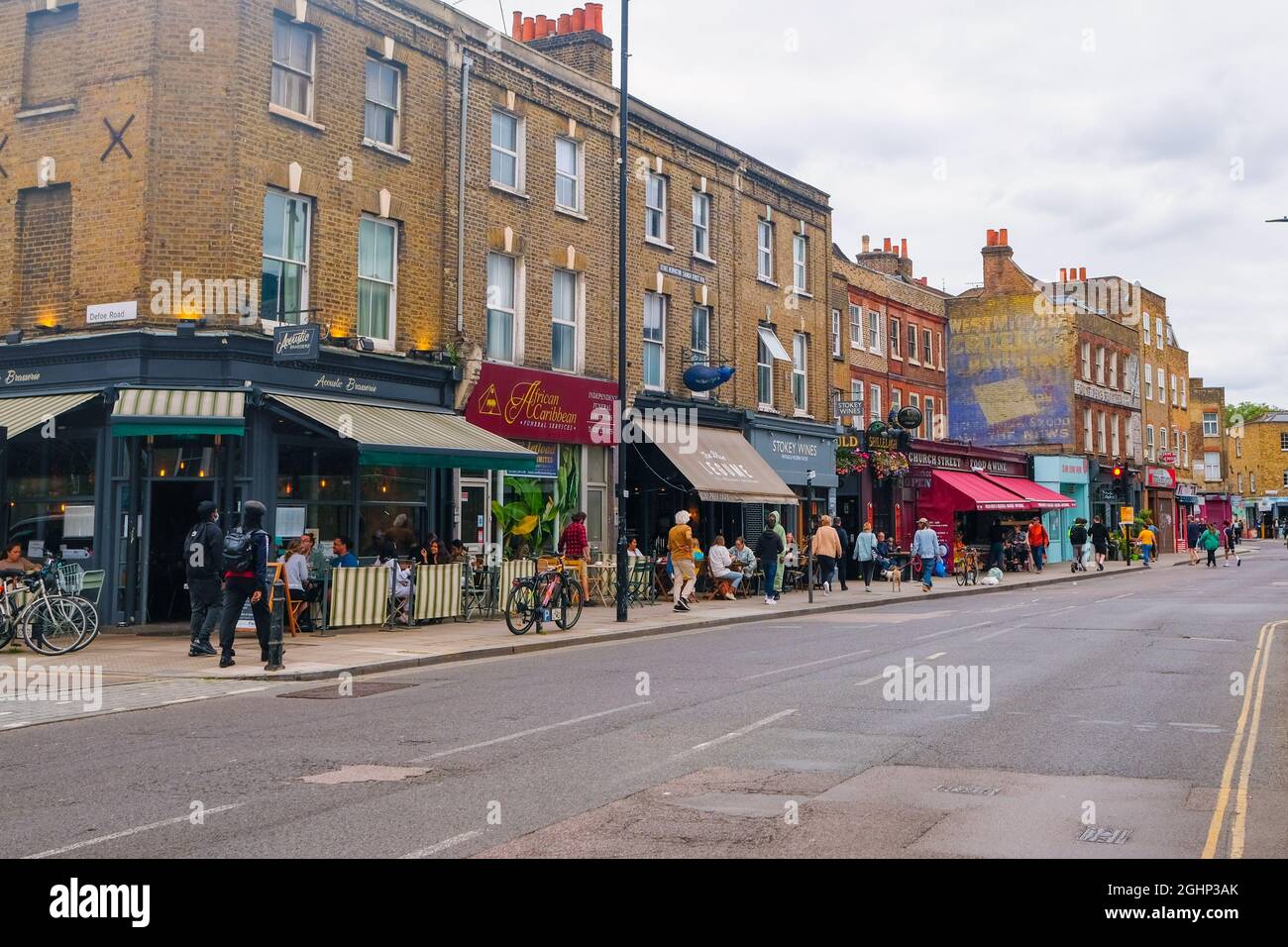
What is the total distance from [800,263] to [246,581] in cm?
2423

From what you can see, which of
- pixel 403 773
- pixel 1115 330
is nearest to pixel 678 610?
pixel 403 773

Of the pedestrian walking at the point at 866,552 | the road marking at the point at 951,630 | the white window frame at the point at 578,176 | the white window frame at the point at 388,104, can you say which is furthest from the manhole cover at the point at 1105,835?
the pedestrian walking at the point at 866,552

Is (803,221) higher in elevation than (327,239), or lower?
higher

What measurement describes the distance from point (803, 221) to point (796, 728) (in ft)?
90.4

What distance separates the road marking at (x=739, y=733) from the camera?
8.87 meters

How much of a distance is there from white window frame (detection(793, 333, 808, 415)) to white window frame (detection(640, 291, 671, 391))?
6874 mm

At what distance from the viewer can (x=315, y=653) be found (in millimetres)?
15508

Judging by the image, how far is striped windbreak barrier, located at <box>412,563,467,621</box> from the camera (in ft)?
63.6

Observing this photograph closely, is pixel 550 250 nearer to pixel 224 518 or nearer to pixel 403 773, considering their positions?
pixel 224 518

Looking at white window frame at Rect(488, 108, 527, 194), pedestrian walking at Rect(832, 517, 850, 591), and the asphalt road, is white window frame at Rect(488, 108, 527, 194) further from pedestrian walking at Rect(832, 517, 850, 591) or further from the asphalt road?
the asphalt road

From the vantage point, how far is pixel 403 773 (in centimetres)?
803

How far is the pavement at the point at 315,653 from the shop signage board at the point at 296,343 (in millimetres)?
4157

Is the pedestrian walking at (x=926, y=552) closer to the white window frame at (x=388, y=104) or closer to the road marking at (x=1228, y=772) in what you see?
the road marking at (x=1228, y=772)

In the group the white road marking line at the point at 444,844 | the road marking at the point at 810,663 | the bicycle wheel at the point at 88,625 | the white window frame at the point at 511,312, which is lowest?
the white road marking line at the point at 444,844
